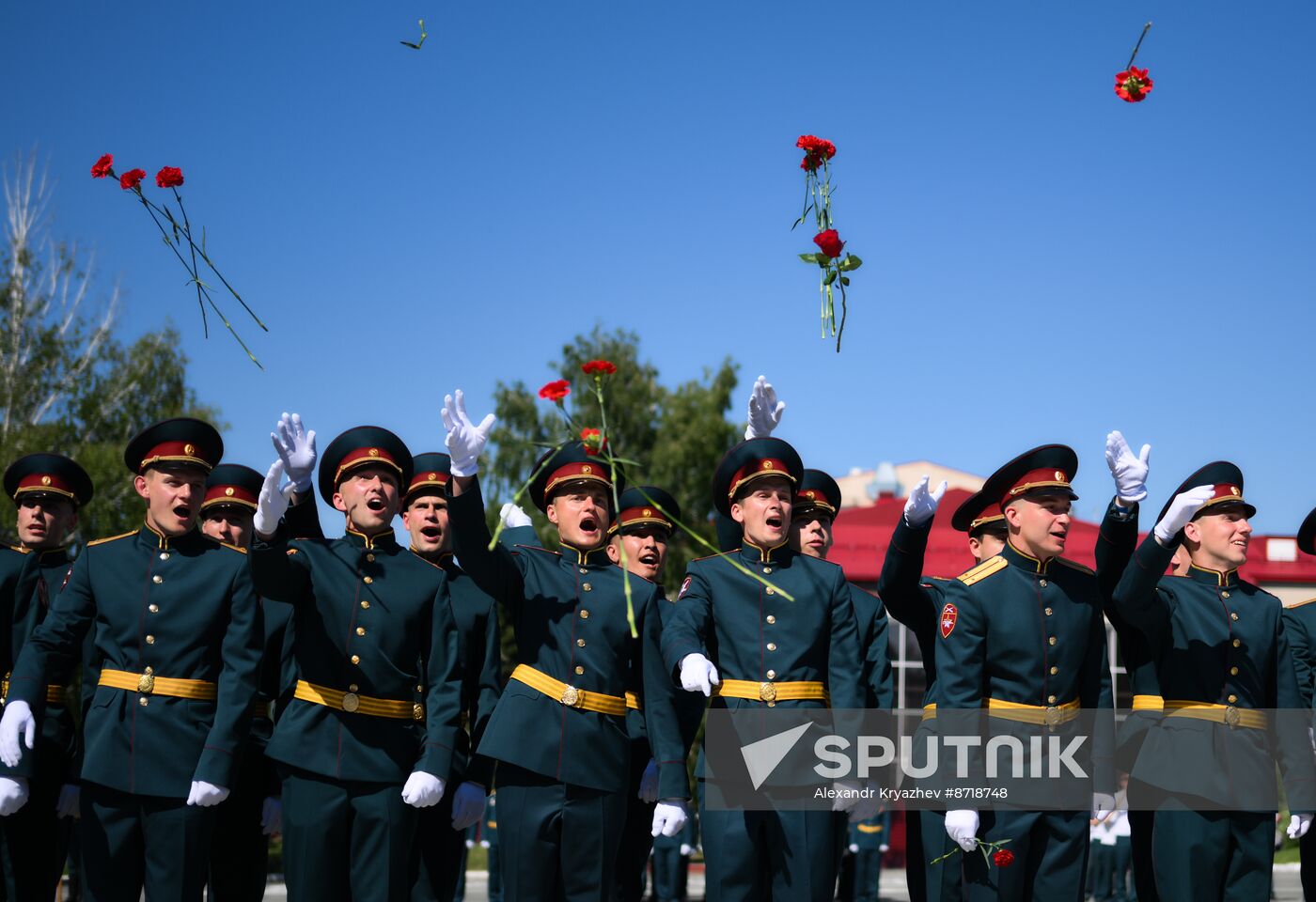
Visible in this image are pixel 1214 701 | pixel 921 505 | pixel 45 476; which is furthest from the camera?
pixel 45 476

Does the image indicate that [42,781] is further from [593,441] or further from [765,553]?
[765,553]

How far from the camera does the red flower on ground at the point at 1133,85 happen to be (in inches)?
249

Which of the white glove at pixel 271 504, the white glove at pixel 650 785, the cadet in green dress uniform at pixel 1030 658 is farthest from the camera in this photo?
the white glove at pixel 650 785

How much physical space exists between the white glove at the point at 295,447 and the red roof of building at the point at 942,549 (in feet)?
65.2

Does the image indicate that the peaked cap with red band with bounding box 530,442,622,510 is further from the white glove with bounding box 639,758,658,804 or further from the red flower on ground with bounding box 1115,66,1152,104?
the red flower on ground with bounding box 1115,66,1152,104

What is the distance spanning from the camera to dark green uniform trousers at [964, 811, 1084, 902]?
6621 millimetres

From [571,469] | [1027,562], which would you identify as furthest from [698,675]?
[1027,562]

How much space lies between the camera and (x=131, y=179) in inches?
258

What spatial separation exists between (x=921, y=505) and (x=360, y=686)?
281 centimetres

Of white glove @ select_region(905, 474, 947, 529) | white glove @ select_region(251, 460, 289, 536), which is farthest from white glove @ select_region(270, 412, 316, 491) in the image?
white glove @ select_region(905, 474, 947, 529)

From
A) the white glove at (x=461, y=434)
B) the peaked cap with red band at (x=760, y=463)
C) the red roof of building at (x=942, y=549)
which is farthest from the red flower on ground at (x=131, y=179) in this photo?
the red roof of building at (x=942, y=549)

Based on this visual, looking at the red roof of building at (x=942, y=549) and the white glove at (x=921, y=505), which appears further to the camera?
the red roof of building at (x=942, y=549)

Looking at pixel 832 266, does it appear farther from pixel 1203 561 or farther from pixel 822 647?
A: pixel 1203 561

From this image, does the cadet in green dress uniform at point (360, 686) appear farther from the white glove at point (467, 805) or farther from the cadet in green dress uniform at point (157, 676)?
the white glove at point (467, 805)
